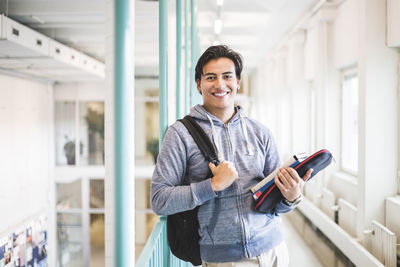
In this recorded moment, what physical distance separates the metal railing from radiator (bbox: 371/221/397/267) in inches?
76.1

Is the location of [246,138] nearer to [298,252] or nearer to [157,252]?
[157,252]

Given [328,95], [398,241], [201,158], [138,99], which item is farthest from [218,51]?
[138,99]

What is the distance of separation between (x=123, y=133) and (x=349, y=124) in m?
4.55

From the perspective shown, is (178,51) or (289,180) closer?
(289,180)

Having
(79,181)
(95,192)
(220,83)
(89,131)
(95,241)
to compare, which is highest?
(220,83)

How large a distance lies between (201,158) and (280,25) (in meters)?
5.59

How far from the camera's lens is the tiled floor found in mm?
3502

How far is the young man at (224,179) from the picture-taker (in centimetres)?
113

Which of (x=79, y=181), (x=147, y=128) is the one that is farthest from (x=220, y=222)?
(x=79, y=181)

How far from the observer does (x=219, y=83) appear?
4.21 feet

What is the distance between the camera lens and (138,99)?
9.74m

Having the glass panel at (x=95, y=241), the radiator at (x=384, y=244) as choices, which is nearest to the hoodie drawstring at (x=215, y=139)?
the radiator at (x=384, y=244)

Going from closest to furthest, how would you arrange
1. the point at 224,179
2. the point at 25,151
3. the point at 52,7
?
the point at 224,179
the point at 52,7
the point at 25,151

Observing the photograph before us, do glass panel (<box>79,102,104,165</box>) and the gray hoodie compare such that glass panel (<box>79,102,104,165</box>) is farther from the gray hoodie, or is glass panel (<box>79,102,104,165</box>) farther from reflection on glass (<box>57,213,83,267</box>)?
the gray hoodie
